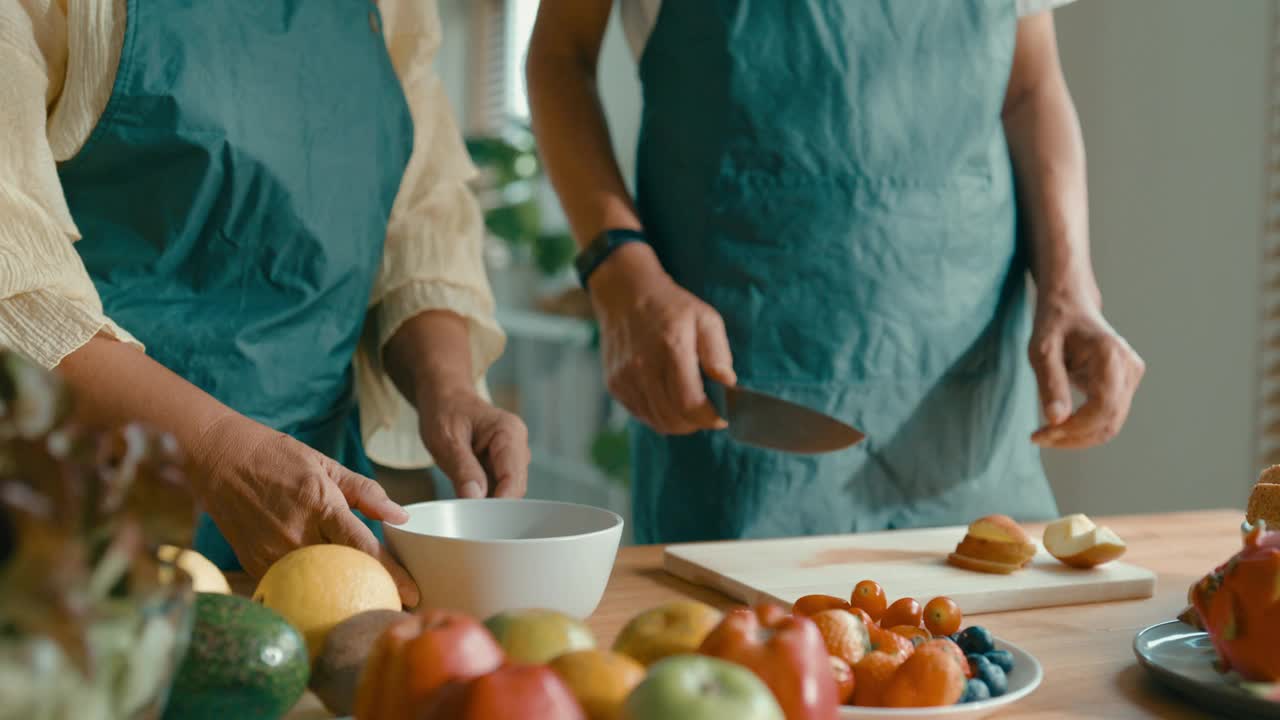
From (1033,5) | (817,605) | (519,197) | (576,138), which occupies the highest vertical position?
(1033,5)

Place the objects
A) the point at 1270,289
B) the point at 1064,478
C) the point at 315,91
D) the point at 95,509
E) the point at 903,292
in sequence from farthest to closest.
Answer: the point at 1064,478 → the point at 1270,289 → the point at 903,292 → the point at 315,91 → the point at 95,509

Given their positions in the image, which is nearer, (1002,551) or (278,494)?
(278,494)

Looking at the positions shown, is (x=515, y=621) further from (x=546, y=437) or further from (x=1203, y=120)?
(x=546, y=437)

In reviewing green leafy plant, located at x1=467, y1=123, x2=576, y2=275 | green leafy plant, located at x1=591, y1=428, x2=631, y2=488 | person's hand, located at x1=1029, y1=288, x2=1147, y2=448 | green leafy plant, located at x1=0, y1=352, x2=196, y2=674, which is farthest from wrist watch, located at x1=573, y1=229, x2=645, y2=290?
green leafy plant, located at x1=467, y1=123, x2=576, y2=275

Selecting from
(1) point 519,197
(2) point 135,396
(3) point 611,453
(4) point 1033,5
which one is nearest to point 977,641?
(2) point 135,396

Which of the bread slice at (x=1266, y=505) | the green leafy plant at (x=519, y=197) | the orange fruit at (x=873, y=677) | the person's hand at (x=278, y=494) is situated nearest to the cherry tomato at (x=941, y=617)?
the orange fruit at (x=873, y=677)

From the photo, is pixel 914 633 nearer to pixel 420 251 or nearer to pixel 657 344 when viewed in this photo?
pixel 657 344

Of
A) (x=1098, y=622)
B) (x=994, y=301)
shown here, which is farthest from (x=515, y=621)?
(x=994, y=301)

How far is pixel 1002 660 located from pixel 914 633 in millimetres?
48

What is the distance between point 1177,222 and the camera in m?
2.03

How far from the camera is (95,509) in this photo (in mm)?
343

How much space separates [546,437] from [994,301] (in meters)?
3.05

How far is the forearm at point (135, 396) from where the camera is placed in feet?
2.57

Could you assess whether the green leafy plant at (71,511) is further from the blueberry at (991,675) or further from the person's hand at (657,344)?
the person's hand at (657,344)
